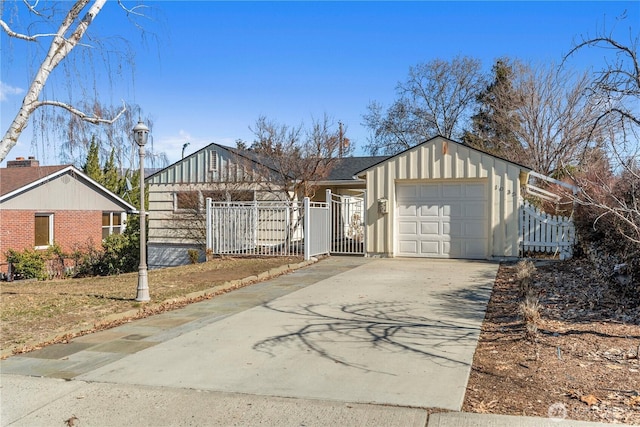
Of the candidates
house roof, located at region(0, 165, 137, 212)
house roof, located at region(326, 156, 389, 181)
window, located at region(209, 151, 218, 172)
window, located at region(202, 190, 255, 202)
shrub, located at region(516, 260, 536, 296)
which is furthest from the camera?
window, located at region(209, 151, 218, 172)

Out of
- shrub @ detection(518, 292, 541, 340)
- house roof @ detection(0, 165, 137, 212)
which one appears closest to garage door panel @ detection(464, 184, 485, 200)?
shrub @ detection(518, 292, 541, 340)

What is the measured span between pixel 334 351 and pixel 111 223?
2130 cm

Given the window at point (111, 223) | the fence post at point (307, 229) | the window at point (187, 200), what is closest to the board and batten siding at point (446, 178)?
the fence post at point (307, 229)

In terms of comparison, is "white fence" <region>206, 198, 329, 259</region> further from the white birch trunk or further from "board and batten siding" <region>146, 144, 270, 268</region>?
the white birch trunk

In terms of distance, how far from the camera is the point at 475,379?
4980 millimetres

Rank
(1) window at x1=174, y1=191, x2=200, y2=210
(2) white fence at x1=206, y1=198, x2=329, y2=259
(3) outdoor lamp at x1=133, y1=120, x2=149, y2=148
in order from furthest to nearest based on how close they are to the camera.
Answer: (1) window at x1=174, y1=191, x2=200, y2=210, (2) white fence at x1=206, y1=198, x2=329, y2=259, (3) outdoor lamp at x1=133, y1=120, x2=149, y2=148

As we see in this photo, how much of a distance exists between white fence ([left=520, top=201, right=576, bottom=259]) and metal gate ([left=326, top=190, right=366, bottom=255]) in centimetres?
483

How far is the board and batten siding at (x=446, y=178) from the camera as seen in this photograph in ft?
47.1

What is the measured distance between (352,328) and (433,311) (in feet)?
5.30

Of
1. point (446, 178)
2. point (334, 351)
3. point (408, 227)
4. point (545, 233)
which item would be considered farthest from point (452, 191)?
point (334, 351)

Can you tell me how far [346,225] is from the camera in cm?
1738

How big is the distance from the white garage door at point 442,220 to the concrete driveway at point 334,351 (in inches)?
217

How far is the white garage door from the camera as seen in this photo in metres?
14.9

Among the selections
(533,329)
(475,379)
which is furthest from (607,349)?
(475,379)
